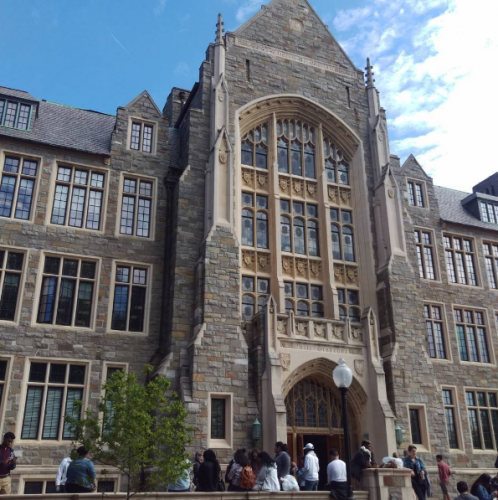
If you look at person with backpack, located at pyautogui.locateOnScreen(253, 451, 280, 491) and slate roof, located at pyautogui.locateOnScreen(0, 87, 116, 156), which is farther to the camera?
slate roof, located at pyautogui.locateOnScreen(0, 87, 116, 156)

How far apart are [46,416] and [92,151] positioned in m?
9.68

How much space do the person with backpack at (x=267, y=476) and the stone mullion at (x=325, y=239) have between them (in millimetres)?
10563

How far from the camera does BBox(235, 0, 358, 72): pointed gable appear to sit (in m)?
25.4

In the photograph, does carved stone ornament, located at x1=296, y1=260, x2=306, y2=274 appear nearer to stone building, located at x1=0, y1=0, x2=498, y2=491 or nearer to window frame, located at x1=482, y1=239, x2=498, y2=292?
A: stone building, located at x1=0, y1=0, x2=498, y2=491

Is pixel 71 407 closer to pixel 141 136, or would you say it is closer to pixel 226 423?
pixel 226 423

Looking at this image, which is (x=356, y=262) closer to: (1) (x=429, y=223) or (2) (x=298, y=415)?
(1) (x=429, y=223)

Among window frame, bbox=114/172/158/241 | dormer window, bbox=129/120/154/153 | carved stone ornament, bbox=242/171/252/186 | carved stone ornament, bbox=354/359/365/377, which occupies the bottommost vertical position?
carved stone ornament, bbox=354/359/365/377

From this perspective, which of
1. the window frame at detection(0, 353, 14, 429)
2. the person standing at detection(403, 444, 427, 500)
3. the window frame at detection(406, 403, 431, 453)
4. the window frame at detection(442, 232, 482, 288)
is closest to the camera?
the person standing at detection(403, 444, 427, 500)

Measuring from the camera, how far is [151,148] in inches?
882

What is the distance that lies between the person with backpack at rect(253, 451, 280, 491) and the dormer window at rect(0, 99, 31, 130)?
15.6 metres

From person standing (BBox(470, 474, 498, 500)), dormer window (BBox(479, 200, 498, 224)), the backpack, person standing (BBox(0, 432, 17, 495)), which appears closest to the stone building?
dormer window (BBox(479, 200, 498, 224))

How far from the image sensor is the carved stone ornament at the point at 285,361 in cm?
1869

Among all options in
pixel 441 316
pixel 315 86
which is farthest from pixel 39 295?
pixel 441 316

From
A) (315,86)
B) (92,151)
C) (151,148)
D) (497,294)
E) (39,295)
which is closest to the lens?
(39,295)
